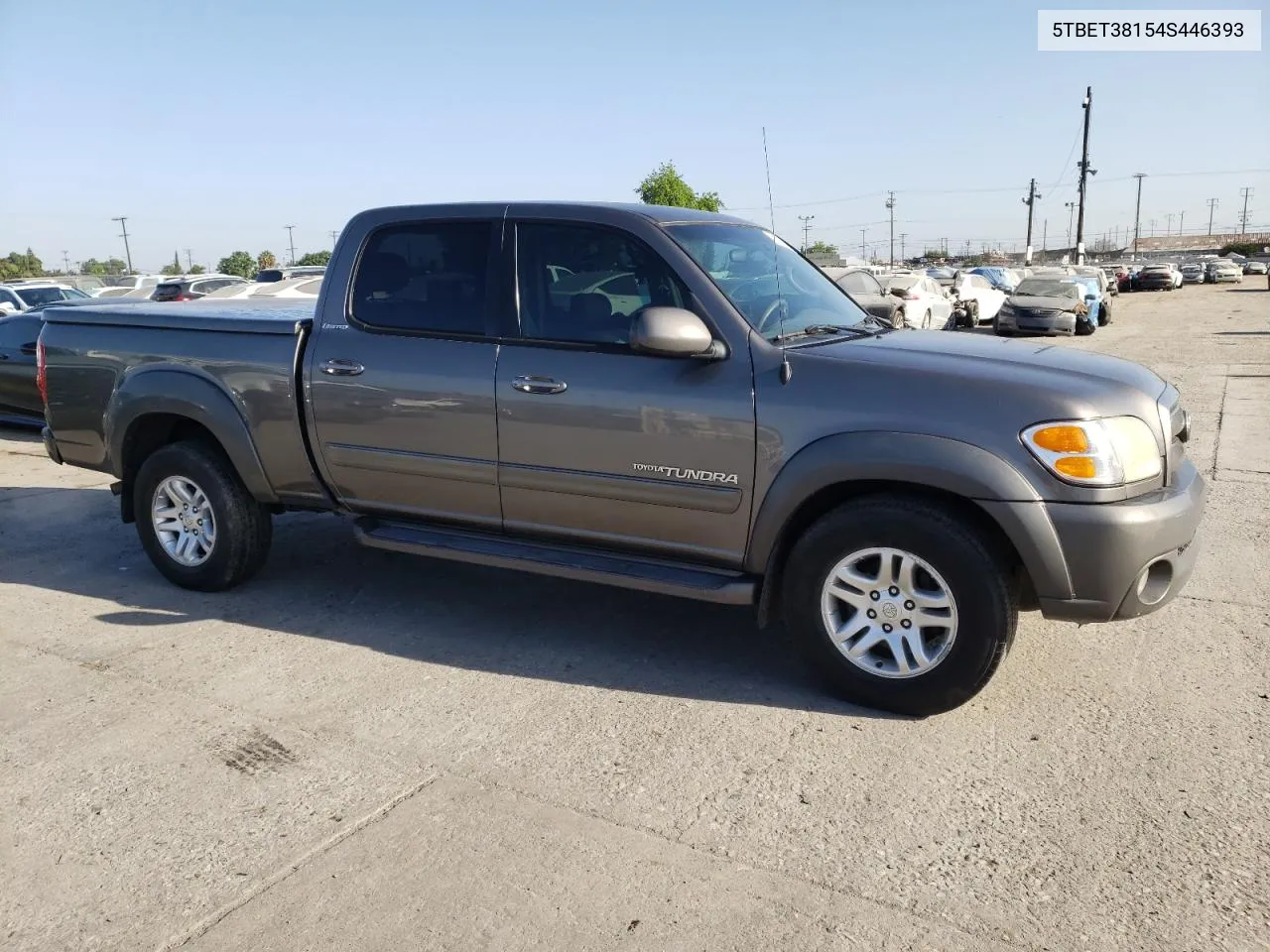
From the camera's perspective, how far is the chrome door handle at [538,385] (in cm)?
429

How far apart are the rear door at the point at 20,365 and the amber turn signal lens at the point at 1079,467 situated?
1005 cm

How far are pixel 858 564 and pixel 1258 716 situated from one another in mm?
1544

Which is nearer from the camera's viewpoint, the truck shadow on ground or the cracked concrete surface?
the cracked concrete surface

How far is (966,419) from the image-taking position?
11.9 feet

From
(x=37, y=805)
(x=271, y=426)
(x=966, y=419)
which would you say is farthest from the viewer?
(x=271, y=426)

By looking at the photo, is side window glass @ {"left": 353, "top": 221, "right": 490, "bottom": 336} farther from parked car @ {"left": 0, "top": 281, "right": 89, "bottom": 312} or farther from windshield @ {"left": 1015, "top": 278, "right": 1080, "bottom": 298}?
windshield @ {"left": 1015, "top": 278, "right": 1080, "bottom": 298}

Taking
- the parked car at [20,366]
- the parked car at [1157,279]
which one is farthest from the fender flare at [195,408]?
the parked car at [1157,279]

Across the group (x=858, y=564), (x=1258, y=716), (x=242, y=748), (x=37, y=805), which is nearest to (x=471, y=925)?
(x=242, y=748)

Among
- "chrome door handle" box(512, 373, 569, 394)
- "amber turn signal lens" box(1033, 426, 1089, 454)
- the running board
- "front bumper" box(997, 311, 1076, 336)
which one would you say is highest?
"chrome door handle" box(512, 373, 569, 394)

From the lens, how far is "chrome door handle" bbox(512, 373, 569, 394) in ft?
14.1

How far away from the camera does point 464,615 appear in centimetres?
505

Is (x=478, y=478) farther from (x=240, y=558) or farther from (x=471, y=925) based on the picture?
(x=471, y=925)

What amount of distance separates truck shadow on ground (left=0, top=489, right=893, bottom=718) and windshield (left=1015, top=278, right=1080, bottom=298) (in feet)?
66.8

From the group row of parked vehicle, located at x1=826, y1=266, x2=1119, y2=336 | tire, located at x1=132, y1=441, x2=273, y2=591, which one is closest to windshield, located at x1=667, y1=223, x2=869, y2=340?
tire, located at x1=132, y1=441, x2=273, y2=591
